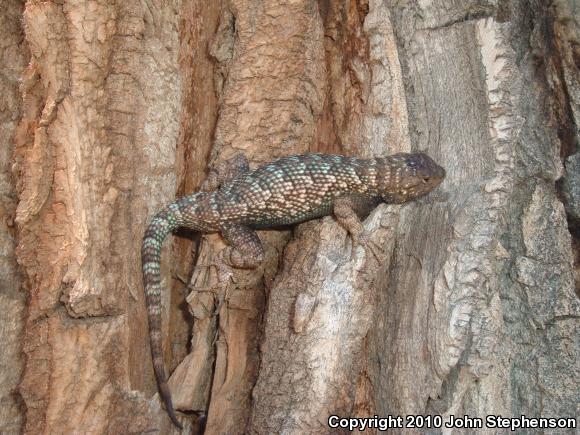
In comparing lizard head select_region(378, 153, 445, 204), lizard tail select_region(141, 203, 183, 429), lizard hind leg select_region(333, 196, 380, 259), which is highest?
lizard head select_region(378, 153, 445, 204)

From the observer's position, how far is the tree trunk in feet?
11.3

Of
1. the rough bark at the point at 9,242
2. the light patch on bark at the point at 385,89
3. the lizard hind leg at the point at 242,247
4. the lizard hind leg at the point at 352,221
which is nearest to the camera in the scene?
the rough bark at the point at 9,242

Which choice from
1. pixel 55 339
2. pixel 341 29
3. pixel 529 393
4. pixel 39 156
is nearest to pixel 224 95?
pixel 341 29

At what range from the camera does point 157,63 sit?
396cm

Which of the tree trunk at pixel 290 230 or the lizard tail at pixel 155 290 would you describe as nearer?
the tree trunk at pixel 290 230

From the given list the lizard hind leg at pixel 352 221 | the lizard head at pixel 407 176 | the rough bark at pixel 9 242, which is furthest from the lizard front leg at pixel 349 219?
the rough bark at pixel 9 242

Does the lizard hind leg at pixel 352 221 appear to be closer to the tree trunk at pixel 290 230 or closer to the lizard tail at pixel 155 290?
the tree trunk at pixel 290 230

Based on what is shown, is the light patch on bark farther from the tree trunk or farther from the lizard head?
the lizard head

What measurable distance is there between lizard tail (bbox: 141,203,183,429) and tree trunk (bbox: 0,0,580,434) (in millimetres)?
95

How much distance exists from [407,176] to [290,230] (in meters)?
1.10

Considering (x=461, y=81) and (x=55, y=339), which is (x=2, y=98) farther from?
(x=461, y=81)

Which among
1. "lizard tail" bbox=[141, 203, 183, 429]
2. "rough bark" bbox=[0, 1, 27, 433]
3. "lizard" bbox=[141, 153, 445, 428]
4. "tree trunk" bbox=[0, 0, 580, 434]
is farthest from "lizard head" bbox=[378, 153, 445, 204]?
"rough bark" bbox=[0, 1, 27, 433]

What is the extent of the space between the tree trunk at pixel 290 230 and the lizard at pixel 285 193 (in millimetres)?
141

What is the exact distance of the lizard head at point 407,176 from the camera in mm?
4023
